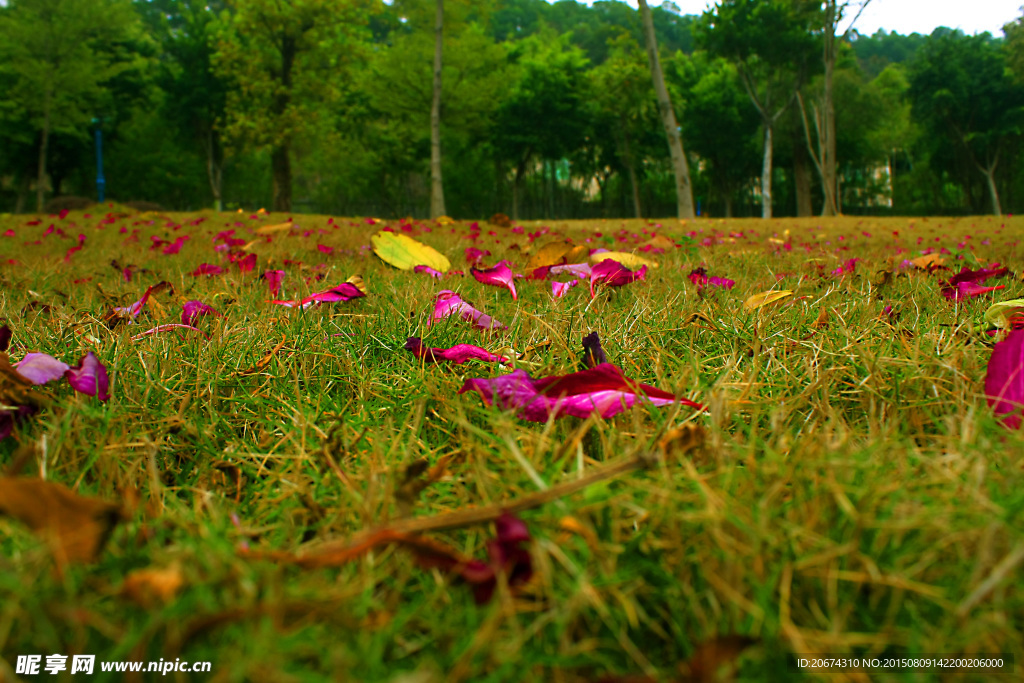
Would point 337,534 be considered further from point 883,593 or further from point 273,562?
point 883,593

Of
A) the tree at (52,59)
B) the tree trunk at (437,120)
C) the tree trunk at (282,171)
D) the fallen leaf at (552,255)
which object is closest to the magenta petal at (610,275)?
the fallen leaf at (552,255)

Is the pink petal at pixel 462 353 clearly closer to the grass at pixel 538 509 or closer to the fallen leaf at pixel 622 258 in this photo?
the grass at pixel 538 509

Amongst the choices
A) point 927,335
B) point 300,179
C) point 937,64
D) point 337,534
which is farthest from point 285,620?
point 300,179

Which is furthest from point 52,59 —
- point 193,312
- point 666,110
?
point 193,312

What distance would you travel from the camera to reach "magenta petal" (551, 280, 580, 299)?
6.08 ft

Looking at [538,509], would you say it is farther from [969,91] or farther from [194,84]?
[969,91]

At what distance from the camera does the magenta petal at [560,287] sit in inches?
→ 72.9

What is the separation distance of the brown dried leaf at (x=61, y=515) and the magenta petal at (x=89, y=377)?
1.70 ft

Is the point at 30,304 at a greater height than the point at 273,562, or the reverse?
the point at 30,304

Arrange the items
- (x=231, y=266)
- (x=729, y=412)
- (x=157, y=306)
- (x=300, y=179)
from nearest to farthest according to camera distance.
Result: (x=729, y=412) → (x=157, y=306) → (x=231, y=266) → (x=300, y=179)

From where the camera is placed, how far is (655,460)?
0.63 m

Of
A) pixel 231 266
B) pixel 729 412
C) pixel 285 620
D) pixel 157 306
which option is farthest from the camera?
pixel 231 266

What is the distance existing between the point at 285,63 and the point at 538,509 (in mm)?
26301

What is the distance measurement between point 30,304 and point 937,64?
35957mm
